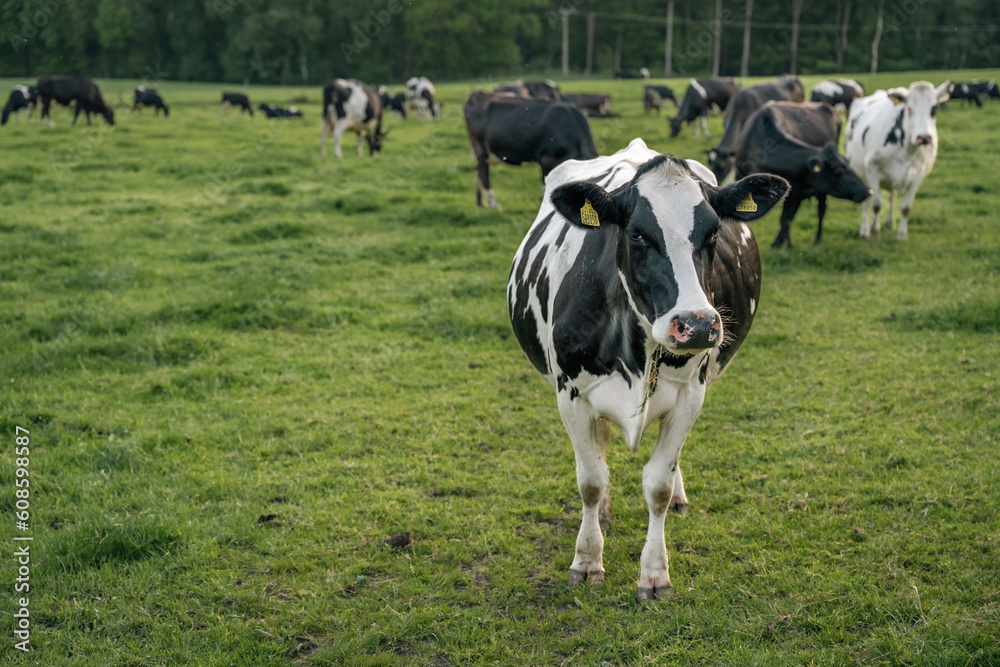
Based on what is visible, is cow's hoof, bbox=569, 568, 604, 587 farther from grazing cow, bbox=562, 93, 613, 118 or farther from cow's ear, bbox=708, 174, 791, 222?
grazing cow, bbox=562, 93, 613, 118

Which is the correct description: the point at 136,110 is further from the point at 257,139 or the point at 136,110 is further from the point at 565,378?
the point at 565,378

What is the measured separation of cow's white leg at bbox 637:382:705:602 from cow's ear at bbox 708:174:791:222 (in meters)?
0.81

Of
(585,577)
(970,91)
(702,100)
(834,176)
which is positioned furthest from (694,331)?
(970,91)

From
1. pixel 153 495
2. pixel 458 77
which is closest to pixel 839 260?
pixel 153 495

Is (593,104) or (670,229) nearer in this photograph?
(670,229)

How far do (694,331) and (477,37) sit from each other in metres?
72.8

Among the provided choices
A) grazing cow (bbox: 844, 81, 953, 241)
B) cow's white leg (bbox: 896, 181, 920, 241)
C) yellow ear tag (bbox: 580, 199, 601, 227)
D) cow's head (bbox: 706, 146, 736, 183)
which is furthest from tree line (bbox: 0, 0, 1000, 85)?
yellow ear tag (bbox: 580, 199, 601, 227)

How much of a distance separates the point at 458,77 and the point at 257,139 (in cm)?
5216

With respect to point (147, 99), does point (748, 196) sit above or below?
below

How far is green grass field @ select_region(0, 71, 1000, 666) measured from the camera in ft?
12.2

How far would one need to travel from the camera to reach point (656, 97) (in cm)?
3303

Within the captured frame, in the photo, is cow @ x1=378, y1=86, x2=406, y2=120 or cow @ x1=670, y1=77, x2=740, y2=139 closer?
cow @ x1=670, y1=77, x2=740, y2=139

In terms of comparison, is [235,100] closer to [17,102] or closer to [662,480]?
[17,102]

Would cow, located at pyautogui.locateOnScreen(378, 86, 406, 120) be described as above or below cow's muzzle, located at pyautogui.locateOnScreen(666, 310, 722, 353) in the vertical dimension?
above
